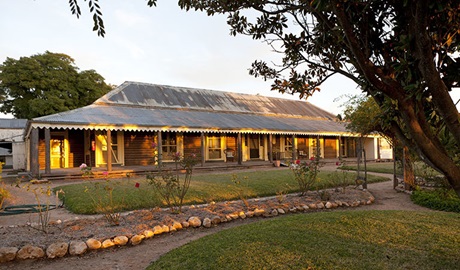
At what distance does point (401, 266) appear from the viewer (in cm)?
373

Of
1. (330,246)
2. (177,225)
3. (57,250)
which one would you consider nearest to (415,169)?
(330,246)

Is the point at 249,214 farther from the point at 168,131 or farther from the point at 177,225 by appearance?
the point at 168,131

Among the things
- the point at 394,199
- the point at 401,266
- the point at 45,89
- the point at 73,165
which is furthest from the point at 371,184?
the point at 45,89

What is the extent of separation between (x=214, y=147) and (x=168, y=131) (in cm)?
535

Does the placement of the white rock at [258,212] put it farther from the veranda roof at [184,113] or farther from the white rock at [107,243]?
the veranda roof at [184,113]

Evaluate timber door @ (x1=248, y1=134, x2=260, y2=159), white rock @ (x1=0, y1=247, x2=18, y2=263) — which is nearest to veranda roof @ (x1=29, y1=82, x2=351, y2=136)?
timber door @ (x1=248, y1=134, x2=260, y2=159)

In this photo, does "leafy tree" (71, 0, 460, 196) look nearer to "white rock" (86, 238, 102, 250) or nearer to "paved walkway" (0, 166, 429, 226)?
"white rock" (86, 238, 102, 250)

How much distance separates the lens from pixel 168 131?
17.2 metres

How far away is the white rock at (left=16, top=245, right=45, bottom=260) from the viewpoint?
15.0ft

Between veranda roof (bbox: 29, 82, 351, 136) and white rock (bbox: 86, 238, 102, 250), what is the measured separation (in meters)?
10.5

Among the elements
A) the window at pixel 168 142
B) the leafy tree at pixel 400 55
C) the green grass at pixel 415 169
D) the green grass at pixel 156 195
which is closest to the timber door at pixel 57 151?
the window at pixel 168 142

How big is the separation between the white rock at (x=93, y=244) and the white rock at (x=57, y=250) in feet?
1.01

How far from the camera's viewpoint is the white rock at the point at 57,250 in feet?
15.3

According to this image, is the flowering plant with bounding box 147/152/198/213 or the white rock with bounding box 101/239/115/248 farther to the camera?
the flowering plant with bounding box 147/152/198/213
